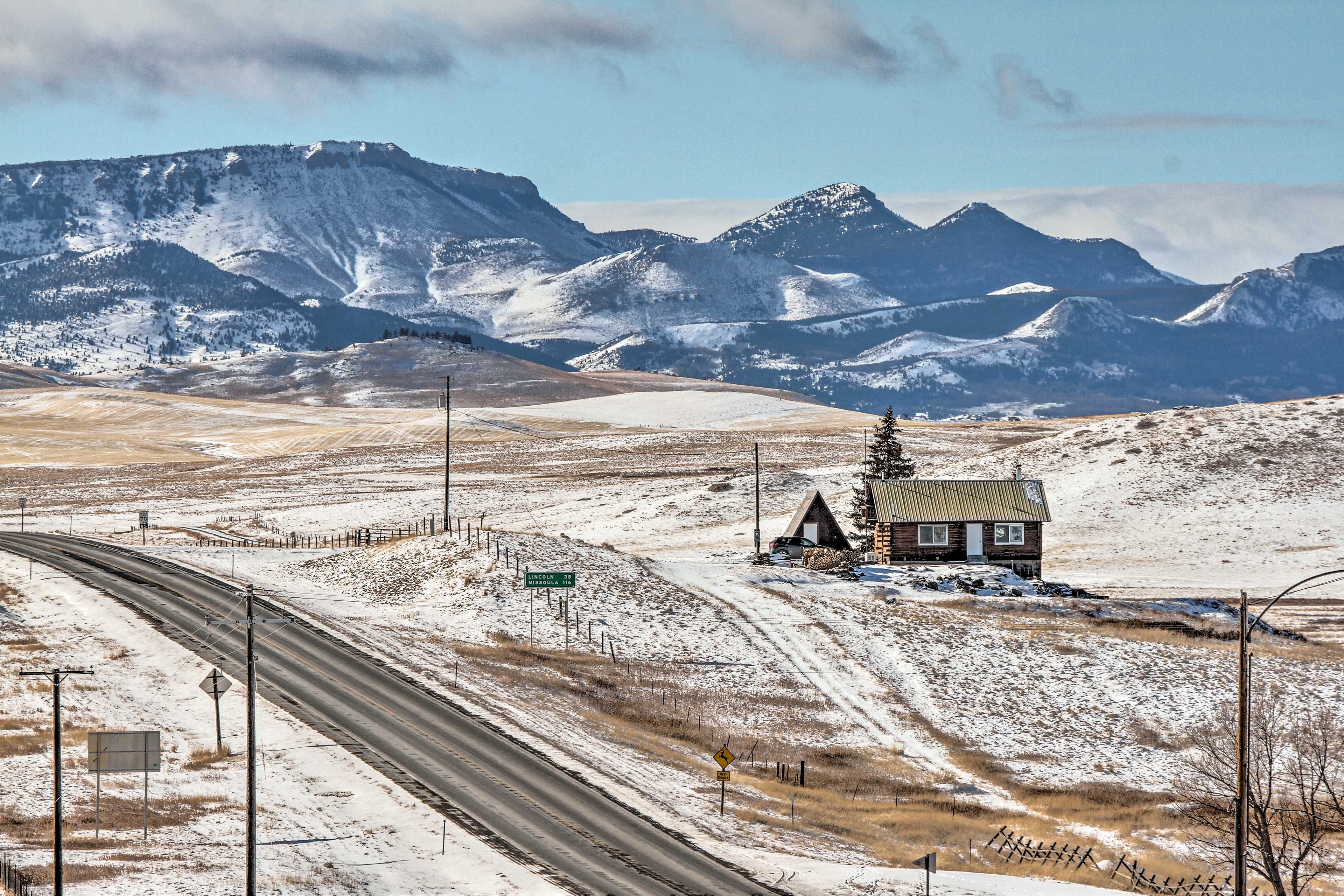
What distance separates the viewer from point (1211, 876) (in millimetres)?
39406

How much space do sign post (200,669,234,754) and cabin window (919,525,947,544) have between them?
49.2 meters

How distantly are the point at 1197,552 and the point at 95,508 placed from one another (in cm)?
8663

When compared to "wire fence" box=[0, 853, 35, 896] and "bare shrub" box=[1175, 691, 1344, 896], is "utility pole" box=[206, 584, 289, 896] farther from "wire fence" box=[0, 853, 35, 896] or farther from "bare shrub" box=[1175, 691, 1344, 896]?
"bare shrub" box=[1175, 691, 1344, 896]

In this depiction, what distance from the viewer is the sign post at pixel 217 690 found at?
1774 inches

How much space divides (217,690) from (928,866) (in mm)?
24166

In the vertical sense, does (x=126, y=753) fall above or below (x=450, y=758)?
above

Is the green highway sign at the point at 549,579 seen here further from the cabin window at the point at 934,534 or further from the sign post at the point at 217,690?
the cabin window at the point at 934,534

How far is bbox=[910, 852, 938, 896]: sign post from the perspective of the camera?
107ft

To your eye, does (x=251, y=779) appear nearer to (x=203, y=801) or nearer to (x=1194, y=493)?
(x=203, y=801)

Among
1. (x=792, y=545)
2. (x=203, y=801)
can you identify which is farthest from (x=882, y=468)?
(x=203, y=801)

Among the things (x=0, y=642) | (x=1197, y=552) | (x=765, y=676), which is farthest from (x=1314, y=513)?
(x=0, y=642)

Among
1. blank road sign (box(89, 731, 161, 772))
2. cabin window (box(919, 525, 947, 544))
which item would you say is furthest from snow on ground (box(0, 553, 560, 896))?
cabin window (box(919, 525, 947, 544))

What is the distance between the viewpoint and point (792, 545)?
88625 millimetres

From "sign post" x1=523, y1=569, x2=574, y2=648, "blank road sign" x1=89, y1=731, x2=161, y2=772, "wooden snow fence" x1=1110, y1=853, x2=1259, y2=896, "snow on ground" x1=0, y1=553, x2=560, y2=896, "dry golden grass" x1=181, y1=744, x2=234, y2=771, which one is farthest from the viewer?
"sign post" x1=523, y1=569, x2=574, y2=648
